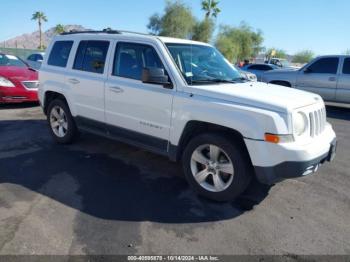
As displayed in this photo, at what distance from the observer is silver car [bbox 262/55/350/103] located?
1027 centimetres

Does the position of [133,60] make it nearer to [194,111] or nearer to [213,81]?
[213,81]

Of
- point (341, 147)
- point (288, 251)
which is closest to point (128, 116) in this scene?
point (288, 251)

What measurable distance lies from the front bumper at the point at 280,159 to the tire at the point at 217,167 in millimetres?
201

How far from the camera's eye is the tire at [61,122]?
5.75 meters

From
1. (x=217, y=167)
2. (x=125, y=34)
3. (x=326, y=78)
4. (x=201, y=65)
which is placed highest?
(x=125, y=34)

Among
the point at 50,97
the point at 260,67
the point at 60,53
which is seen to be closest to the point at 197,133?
the point at 60,53

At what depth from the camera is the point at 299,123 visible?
11.5 feet

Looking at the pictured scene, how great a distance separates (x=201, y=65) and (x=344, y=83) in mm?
7606

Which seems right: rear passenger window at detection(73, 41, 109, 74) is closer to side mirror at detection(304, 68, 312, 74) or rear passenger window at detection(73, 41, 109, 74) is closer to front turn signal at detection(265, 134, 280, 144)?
front turn signal at detection(265, 134, 280, 144)

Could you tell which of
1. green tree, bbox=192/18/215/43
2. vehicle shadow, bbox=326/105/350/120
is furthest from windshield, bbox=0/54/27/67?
green tree, bbox=192/18/215/43

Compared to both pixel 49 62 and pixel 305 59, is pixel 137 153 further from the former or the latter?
pixel 305 59

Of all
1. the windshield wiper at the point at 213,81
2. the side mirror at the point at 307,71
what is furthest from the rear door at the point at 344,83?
the windshield wiper at the point at 213,81

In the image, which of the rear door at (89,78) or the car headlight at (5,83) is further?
the car headlight at (5,83)

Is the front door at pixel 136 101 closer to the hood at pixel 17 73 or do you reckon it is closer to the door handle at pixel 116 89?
the door handle at pixel 116 89
